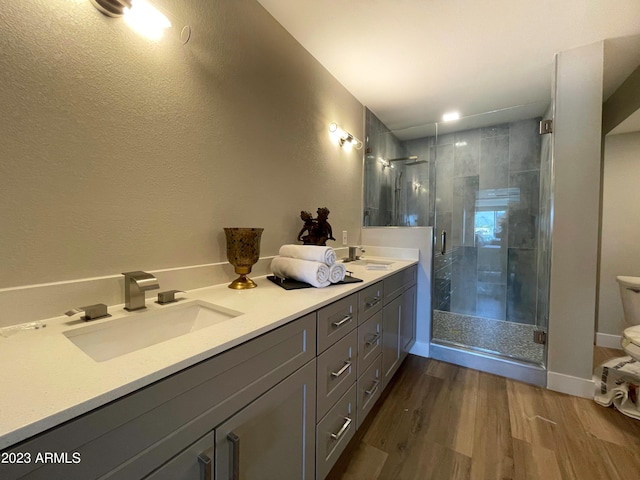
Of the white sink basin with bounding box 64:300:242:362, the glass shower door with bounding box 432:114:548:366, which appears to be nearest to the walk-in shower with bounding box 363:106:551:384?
the glass shower door with bounding box 432:114:548:366

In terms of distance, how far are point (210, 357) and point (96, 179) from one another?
0.72 m

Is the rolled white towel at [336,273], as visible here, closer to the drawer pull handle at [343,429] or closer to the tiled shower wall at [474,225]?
the drawer pull handle at [343,429]

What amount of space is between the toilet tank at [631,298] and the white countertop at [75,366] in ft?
8.87

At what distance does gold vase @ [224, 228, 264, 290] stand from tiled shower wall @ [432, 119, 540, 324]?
188 cm

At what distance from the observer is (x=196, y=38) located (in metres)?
1.14

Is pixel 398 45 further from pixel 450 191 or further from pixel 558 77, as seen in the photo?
pixel 450 191

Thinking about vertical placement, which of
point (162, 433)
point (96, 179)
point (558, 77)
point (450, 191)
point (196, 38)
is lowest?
point (162, 433)

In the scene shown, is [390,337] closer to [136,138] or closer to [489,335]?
[489,335]

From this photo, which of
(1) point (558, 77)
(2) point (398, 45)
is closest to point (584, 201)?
(1) point (558, 77)

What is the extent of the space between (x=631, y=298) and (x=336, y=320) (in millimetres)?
2538

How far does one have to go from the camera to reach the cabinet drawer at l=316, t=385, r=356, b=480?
101 centimetres

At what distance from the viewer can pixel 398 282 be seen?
1.83 metres

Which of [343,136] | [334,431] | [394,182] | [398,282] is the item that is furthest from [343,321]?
[394,182]

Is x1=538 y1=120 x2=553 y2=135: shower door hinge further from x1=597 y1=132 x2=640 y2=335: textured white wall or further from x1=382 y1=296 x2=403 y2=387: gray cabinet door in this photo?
x1=382 y1=296 x2=403 y2=387: gray cabinet door
